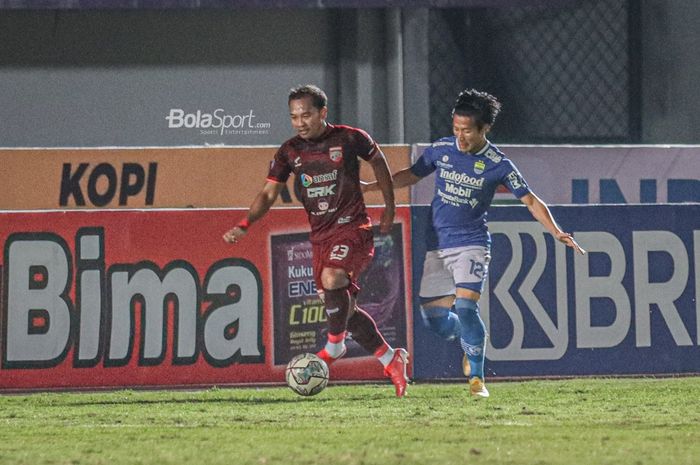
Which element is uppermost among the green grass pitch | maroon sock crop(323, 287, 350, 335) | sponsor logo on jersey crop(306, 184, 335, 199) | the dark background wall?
the dark background wall

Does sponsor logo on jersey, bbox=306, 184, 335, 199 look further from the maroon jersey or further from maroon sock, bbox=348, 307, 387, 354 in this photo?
maroon sock, bbox=348, 307, 387, 354

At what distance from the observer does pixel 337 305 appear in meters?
10.7

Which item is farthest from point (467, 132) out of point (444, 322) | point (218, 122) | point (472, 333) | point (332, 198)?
point (218, 122)

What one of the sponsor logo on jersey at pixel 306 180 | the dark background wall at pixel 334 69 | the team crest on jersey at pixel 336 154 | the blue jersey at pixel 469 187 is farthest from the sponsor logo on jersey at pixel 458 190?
the dark background wall at pixel 334 69

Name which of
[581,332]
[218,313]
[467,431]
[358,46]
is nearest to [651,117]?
[358,46]

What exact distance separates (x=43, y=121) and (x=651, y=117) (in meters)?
6.33

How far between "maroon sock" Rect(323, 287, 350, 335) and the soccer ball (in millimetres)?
273

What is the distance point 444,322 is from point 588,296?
1.39 metres

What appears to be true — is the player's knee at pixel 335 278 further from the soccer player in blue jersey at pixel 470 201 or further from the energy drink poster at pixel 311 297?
the energy drink poster at pixel 311 297

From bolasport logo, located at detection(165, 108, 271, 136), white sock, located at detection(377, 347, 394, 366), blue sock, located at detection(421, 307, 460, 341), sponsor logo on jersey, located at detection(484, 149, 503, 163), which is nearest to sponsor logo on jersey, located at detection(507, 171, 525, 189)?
sponsor logo on jersey, located at detection(484, 149, 503, 163)

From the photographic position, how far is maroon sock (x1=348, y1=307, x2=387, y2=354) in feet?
36.0

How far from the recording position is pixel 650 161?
45.9ft

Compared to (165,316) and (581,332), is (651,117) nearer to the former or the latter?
(581,332)

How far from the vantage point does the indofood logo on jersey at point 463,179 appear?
11.0 meters
